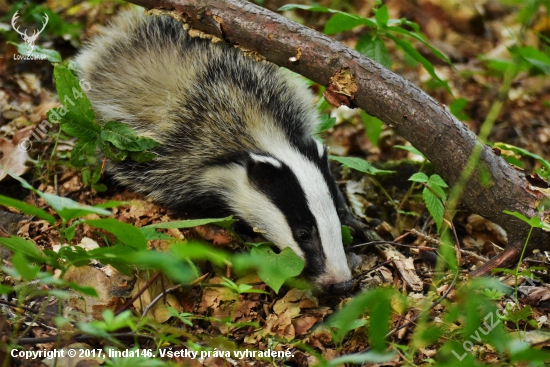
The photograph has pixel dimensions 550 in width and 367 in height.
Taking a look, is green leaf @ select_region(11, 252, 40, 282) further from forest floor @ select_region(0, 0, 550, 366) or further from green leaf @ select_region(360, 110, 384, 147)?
green leaf @ select_region(360, 110, 384, 147)

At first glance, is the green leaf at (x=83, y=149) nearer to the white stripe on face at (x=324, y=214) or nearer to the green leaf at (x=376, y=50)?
the white stripe on face at (x=324, y=214)

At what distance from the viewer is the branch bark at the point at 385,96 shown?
3.72 metres

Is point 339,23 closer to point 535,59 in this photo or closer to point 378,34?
point 378,34

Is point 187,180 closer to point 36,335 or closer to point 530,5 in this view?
point 36,335

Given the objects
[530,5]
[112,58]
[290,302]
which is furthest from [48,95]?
[530,5]

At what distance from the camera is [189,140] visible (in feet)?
15.2

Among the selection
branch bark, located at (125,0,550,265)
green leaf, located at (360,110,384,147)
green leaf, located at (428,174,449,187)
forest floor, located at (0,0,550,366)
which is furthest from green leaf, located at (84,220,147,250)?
green leaf, located at (360,110,384,147)

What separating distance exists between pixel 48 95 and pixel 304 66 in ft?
10.3

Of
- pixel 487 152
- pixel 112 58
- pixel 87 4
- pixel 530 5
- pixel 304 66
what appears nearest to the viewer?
pixel 530 5

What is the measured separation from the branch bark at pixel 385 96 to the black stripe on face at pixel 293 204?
69 centimetres

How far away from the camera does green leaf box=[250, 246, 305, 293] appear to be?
3.50m

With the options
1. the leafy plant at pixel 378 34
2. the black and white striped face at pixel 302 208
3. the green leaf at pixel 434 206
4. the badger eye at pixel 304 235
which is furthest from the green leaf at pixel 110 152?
the green leaf at pixel 434 206

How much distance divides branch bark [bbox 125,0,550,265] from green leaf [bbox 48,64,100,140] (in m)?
0.91

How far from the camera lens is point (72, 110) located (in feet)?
13.4
